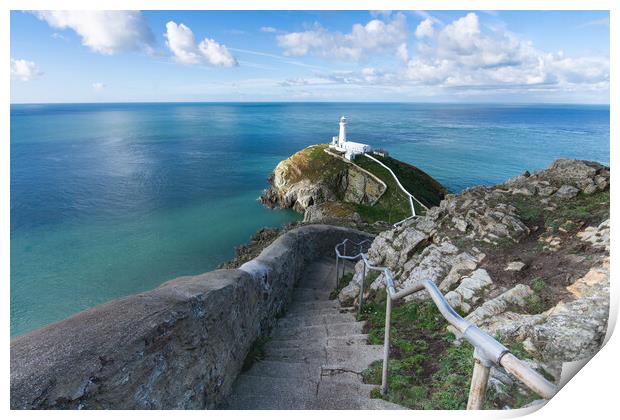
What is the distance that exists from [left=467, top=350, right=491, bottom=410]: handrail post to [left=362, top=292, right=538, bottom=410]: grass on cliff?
883 millimetres

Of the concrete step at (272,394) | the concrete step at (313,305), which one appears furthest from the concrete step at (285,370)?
the concrete step at (313,305)

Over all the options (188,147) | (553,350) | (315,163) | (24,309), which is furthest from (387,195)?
(188,147)

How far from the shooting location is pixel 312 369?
5500 mm

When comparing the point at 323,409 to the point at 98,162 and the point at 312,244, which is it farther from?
the point at 98,162

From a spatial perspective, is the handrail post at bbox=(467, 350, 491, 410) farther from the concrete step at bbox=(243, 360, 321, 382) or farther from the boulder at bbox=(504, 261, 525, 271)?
the boulder at bbox=(504, 261, 525, 271)

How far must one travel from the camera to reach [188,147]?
98.1 metres

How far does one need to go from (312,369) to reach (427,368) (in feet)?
5.70

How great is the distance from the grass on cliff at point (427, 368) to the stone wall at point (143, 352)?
2.26 metres

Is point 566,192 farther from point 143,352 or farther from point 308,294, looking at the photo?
point 143,352

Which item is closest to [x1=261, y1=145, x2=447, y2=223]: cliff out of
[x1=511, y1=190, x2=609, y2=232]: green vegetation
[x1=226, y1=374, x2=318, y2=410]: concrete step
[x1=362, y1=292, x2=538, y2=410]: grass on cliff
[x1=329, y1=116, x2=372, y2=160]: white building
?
[x1=329, y1=116, x2=372, y2=160]: white building
